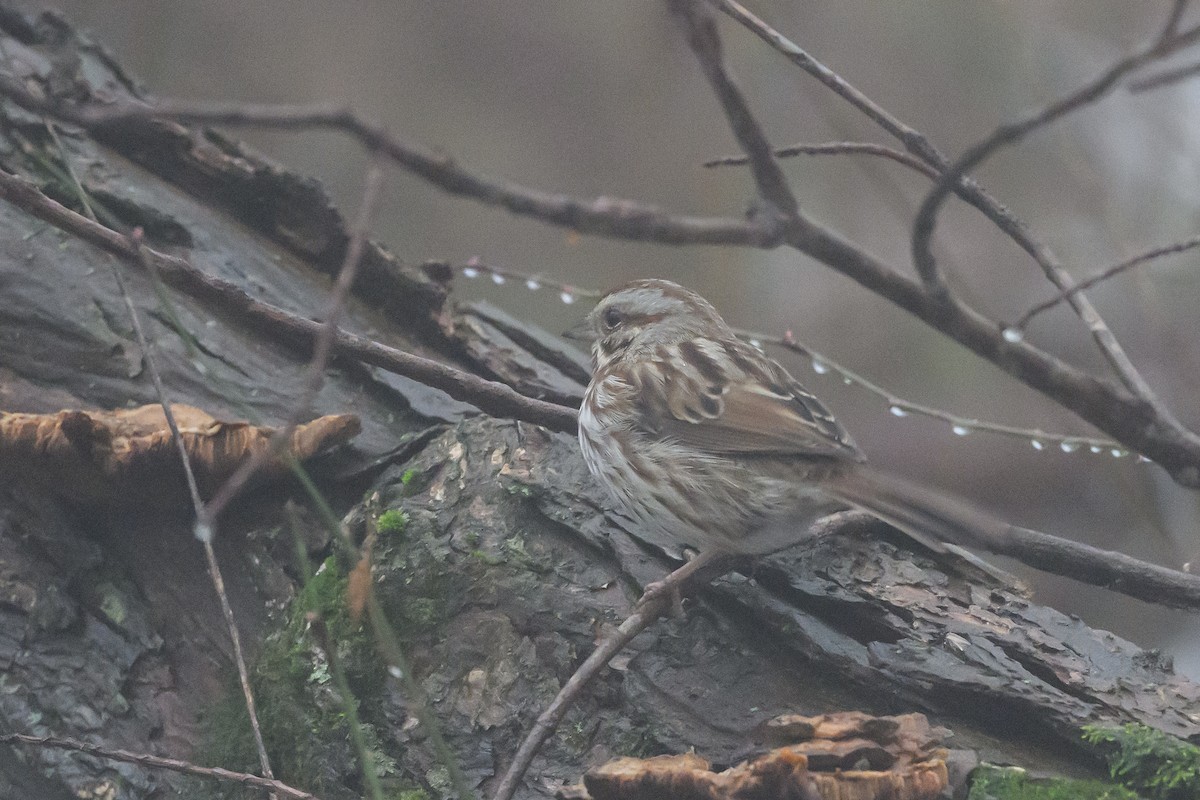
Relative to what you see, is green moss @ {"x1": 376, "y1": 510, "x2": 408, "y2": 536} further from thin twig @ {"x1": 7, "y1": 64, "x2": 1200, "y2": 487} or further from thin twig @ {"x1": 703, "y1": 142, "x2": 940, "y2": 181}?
thin twig @ {"x1": 7, "y1": 64, "x2": 1200, "y2": 487}

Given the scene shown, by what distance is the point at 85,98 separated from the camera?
403 centimetres

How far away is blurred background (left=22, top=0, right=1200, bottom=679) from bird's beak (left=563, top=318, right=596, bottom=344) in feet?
10.3

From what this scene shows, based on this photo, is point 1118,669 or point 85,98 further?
point 85,98

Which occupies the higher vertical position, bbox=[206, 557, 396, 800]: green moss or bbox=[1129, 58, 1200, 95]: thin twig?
bbox=[1129, 58, 1200, 95]: thin twig

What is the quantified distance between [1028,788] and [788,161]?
6.43m

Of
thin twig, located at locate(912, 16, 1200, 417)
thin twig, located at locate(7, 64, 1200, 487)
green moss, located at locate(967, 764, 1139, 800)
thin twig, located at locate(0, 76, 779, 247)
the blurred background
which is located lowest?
green moss, located at locate(967, 764, 1139, 800)

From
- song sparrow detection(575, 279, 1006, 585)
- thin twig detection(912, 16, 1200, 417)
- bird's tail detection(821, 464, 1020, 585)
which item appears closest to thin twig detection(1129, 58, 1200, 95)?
thin twig detection(912, 16, 1200, 417)

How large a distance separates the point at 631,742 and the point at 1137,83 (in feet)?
6.49

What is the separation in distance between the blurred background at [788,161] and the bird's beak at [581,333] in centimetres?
314

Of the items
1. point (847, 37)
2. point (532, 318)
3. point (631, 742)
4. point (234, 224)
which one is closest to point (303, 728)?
point (631, 742)

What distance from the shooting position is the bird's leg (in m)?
2.81

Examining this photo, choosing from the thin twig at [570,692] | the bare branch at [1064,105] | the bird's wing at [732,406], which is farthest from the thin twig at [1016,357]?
the bird's wing at [732,406]

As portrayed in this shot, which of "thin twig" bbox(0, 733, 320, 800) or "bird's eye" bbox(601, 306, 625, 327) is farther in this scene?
"bird's eye" bbox(601, 306, 625, 327)

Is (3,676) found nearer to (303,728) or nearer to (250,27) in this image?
(303,728)
